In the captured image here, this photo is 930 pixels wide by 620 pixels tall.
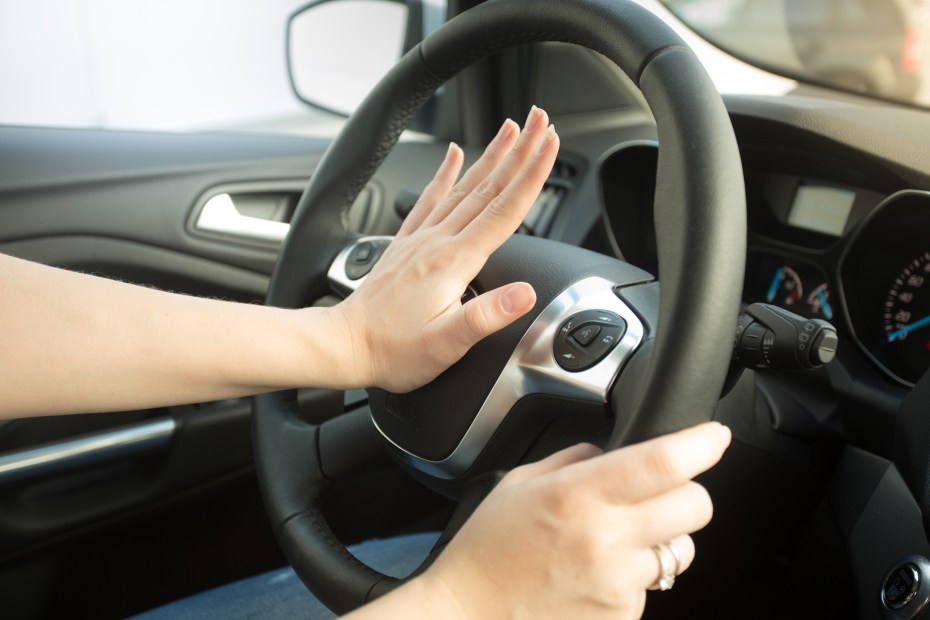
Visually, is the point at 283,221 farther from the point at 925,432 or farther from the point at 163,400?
the point at 925,432

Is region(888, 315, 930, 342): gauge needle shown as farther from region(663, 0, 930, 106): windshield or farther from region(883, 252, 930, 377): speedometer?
region(663, 0, 930, 106): windshield

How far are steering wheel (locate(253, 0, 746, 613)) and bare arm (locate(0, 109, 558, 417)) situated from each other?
0.20ft

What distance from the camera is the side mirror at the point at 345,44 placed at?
187 cm

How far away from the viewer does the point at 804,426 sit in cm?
96

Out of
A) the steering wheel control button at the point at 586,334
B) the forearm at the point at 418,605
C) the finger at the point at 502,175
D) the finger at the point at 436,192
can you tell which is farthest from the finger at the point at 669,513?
the finger at the point at 436,192

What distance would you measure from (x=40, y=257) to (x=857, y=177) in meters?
1.18

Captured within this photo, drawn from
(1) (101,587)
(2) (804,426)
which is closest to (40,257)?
(1) (101,587)

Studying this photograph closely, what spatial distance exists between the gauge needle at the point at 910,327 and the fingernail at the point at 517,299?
A: 0.59 m

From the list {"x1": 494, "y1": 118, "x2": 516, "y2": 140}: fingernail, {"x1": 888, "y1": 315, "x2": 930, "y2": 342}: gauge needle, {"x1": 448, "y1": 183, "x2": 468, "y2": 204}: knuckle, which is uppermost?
{"x1": 494, "y1": 118, "x2": 516, "y2": 140}: fingernail

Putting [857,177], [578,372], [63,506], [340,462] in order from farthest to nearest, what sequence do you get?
[63,506] < [857,177] < [340,462] < [578,372]

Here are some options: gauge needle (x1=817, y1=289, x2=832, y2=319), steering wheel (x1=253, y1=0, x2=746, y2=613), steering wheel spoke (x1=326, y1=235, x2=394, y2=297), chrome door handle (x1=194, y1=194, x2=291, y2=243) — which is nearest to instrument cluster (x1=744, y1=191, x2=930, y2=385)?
gauge needle (x1=817, y1=289, x2=832, y2=319)

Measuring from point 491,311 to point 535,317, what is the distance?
Answer: 86mm

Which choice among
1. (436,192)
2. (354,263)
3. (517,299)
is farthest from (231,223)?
(517,299)

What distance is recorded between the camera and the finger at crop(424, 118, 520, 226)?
0.79 m
